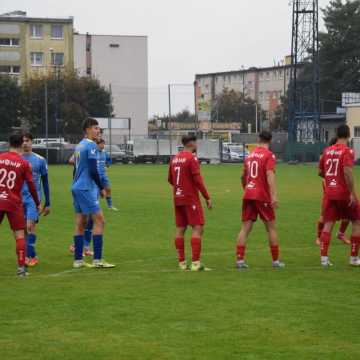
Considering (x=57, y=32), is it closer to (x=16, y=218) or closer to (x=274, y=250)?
(x=274, y=250)

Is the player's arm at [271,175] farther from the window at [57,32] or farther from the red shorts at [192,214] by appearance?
the window at [57,32]

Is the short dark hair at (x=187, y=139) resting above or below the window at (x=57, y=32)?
below

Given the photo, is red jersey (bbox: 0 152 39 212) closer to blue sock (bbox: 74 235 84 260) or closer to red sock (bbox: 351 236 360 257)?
blue sock (bbox: 74 235 84 260)

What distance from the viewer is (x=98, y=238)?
44.3 ft

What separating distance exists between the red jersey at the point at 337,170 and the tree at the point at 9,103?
73.7 metres

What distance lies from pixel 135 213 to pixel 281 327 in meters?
16.0

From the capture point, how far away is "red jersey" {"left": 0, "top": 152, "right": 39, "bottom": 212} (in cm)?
1218

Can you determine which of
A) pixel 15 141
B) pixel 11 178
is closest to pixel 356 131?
pixel 15 141

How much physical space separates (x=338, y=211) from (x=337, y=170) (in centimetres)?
65

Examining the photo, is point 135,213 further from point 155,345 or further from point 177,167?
point 155,345

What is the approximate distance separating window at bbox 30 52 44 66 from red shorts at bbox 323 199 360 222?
9805cm

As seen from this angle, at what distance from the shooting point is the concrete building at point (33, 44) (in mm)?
105875

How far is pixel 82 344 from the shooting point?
8203 millimetres

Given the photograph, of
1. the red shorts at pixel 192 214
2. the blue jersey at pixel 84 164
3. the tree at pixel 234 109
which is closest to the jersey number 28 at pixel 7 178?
the blue jersey at pixel 84 164
